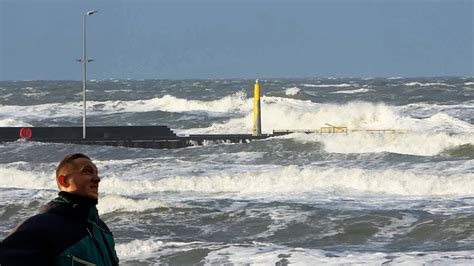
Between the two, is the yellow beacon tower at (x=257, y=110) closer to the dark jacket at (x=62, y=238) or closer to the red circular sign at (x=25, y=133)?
the red circular sign at (x=25, y=133)

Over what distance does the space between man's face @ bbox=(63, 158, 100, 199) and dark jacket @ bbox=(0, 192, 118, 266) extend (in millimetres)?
19

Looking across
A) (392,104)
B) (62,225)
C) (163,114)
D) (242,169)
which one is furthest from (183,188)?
(392,104)

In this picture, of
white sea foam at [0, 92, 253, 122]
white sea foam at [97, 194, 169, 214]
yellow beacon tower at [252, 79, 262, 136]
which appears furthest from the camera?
white sea foam at [0, 92, 253, 122]

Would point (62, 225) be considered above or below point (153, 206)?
above

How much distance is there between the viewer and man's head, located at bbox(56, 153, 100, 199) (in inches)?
124

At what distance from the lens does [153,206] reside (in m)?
18.3

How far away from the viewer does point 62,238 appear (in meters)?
3.04

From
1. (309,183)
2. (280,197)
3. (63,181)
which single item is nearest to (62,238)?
(63,181)

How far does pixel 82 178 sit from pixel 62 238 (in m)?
0.20

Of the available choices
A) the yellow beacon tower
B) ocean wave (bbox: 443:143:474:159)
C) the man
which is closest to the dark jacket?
the man

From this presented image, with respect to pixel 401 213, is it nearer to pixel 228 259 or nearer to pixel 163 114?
pixel 228 259

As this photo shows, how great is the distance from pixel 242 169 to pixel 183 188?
3.12 m

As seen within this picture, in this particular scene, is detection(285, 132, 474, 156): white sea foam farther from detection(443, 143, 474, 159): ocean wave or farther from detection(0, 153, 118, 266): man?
detection(0, 153, 118, 266): man

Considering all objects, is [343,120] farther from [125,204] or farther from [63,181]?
[63,181]
